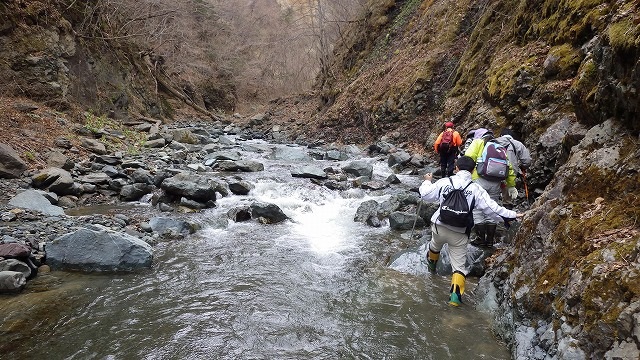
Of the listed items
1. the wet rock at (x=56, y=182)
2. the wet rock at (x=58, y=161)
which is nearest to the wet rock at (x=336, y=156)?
the wet rock at (x=58, y=161)

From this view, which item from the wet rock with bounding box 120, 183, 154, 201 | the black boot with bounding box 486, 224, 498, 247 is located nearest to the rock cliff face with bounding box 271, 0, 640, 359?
the black boot with bounding box 486, 224, 498, 247

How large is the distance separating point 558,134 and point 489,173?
1915mm

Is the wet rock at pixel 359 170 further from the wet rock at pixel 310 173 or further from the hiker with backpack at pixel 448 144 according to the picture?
the hiker with backpack at pixel 448 144

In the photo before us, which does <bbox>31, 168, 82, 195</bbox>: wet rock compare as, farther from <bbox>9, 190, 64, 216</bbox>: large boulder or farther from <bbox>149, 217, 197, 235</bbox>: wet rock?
<bbox>149, 217, 197, 235</bbox>: wet rock

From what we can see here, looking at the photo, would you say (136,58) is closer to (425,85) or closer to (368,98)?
(368,98)

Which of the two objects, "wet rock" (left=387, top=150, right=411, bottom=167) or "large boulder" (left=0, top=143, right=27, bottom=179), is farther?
"wet rock" (left=387, top=150, right=411, bottom=167)

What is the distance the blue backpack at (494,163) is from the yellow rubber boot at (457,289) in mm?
2010

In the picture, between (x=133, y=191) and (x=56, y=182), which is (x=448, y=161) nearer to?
(x=133, y=191)

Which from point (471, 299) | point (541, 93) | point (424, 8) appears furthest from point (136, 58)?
point (471, 299)

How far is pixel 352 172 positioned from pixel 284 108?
24.3 metres

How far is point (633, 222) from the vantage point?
3.22 m

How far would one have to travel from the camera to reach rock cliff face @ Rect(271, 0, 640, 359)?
3.05 metres

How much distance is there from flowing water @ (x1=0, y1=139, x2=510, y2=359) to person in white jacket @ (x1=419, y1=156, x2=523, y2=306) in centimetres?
38

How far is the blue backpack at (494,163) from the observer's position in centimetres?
618
